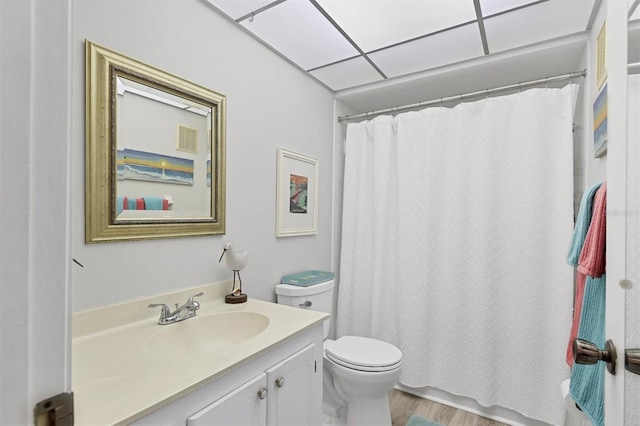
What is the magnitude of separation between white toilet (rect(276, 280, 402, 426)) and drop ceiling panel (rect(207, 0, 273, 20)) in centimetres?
151

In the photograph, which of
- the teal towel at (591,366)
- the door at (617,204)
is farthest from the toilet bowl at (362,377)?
the door at (617,204)

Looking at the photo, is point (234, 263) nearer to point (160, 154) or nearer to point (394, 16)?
point (160, 154)

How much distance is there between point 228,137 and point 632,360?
1.62 m

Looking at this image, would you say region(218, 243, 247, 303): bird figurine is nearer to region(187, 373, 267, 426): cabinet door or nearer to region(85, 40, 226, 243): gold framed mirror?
region(85, 40, 226, 243): gold framed mirror

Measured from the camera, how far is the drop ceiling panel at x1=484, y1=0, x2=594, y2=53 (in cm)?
150

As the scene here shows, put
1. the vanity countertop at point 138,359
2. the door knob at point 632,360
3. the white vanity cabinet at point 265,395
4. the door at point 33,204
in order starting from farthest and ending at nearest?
the white vanity cabinet at point 265,395, the vanity countertop at point 138,359, the door knob at point 632,360, the door at point 33,204

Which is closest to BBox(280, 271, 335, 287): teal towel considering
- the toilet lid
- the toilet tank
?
the toilet tank

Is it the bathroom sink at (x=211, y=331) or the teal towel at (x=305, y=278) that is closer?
Result: the bathroom sink at (x=211, y=331)

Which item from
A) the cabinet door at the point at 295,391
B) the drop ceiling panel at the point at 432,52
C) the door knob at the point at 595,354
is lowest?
the cabinet door at the point at 295,391

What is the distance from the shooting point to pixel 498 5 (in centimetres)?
150

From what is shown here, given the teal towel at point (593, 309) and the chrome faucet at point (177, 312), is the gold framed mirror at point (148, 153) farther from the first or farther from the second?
the teal towel at point (593, 309)

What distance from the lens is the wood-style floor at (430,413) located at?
1.89 metres

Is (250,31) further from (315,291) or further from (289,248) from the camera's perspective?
(315,291)

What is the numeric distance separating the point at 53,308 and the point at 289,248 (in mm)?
1703
